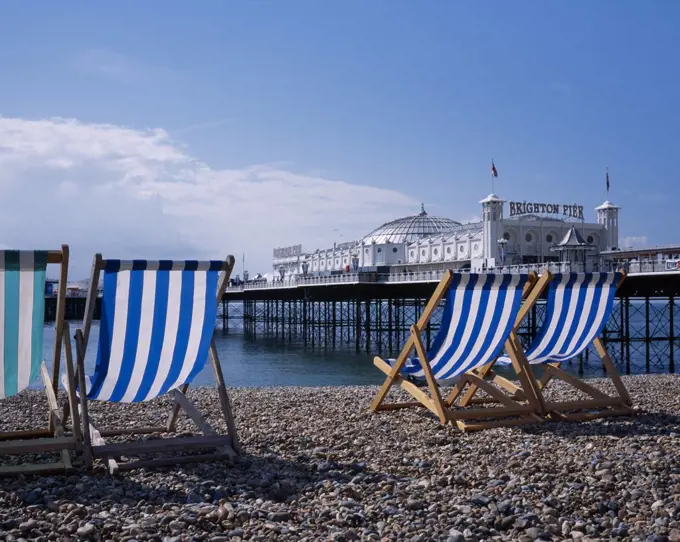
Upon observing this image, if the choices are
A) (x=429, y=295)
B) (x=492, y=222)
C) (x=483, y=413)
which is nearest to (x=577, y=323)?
(x=483, y=413)

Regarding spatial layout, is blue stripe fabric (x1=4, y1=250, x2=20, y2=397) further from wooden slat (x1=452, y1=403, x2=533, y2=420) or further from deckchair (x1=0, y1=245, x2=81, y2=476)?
wooden slat (x1=452, y1=403, x2=533, y2=420)

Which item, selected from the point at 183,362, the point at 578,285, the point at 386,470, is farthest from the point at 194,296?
the point at 578,285

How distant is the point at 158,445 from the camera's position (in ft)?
12.3

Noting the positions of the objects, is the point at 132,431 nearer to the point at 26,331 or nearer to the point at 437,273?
the point at 26,331

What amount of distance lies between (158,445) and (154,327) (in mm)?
644

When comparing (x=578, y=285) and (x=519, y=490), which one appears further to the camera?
(x=578, y=285)

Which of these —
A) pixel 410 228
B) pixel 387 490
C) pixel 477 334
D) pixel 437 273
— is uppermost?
pixel 410 228

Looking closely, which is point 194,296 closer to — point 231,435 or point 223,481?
point 231,435

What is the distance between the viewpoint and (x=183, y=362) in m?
4.01

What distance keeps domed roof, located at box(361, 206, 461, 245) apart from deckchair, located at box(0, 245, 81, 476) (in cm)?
5913

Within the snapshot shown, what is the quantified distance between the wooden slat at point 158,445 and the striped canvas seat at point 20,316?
549 mm

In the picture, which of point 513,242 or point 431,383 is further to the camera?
point 513,242

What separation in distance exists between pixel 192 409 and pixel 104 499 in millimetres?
1195

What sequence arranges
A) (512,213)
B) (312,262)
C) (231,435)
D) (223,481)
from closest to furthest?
(223,481)
(231,435)
(512,213)
(312,262)
